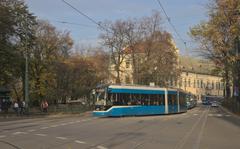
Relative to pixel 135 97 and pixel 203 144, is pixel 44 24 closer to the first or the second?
pixel 135 97

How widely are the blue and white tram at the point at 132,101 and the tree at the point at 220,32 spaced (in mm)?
6179

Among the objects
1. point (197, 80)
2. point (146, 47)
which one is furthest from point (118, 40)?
point (197, 80)

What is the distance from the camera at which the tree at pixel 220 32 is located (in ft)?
130

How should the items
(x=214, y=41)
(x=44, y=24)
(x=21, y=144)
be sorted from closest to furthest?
1. (x=21, y=144)
2. (x=214, y=41)
3. (x=44, y=24)

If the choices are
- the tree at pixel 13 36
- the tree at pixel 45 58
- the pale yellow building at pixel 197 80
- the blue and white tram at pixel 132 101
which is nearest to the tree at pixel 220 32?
the blue and white tram at pixel 132 101

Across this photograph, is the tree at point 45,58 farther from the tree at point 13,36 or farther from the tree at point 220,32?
the tree at point 220,32

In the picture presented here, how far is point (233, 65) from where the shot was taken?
160 feet

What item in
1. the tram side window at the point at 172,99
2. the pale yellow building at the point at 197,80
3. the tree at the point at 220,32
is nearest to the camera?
the tree at the point at 220,32

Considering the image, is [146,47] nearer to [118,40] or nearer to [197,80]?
[118,40]

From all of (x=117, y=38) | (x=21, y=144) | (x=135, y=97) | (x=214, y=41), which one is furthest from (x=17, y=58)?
(x=21, y=144)

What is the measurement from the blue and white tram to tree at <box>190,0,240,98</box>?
6179 millimetres

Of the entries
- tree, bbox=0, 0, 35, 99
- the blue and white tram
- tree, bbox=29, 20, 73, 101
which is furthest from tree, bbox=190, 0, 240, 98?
tree, bbox=29, 20, 73, 101

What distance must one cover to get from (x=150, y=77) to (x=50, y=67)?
653 inches

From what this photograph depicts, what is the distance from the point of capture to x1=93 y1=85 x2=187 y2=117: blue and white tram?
40.9 m
